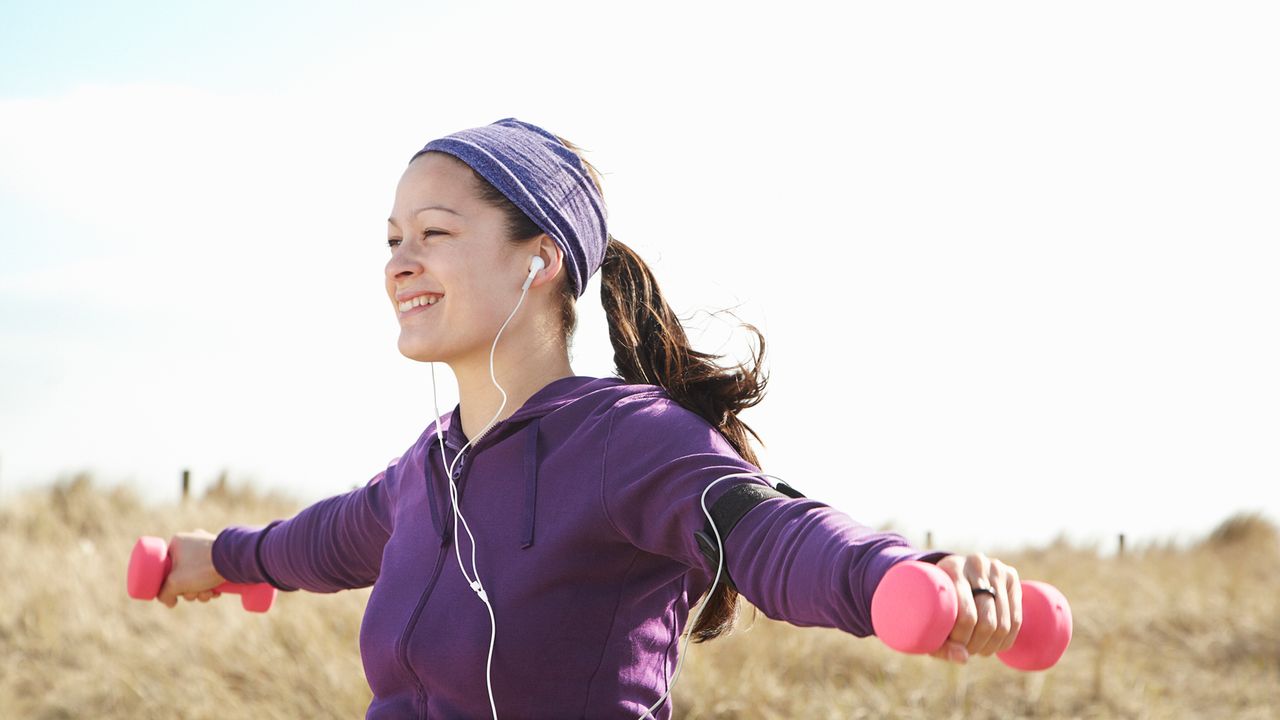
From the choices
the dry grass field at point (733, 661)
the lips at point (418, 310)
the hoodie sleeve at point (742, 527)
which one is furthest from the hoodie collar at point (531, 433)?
the dry grass field at point (733, 661)

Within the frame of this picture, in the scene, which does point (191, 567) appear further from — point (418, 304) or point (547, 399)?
point (547, 399)

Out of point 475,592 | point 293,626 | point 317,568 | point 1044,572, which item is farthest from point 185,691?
point 1044,572

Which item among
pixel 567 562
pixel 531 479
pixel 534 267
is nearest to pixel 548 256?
pixel 534 267

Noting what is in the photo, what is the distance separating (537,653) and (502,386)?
611mm

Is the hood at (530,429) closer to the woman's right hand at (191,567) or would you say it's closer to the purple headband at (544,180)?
the purple headband at (544,180)

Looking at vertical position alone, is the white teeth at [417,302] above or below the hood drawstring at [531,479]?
above

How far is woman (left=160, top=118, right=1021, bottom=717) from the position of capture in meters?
2.12

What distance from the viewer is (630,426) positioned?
2262 millimetres

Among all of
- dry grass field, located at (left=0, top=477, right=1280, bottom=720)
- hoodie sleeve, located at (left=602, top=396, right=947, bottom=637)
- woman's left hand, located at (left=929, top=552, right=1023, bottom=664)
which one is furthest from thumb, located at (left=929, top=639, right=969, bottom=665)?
dry grass field, located at (left=0, top=477, right=1280, bottom=720)

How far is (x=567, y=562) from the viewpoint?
223cm

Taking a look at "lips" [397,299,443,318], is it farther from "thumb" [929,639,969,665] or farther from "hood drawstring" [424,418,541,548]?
"thumb" [929,639,969,665]

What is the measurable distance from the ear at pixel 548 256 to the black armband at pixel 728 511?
2.57 feet

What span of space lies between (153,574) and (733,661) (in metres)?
2.80

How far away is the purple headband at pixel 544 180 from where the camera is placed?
2.56 metres
